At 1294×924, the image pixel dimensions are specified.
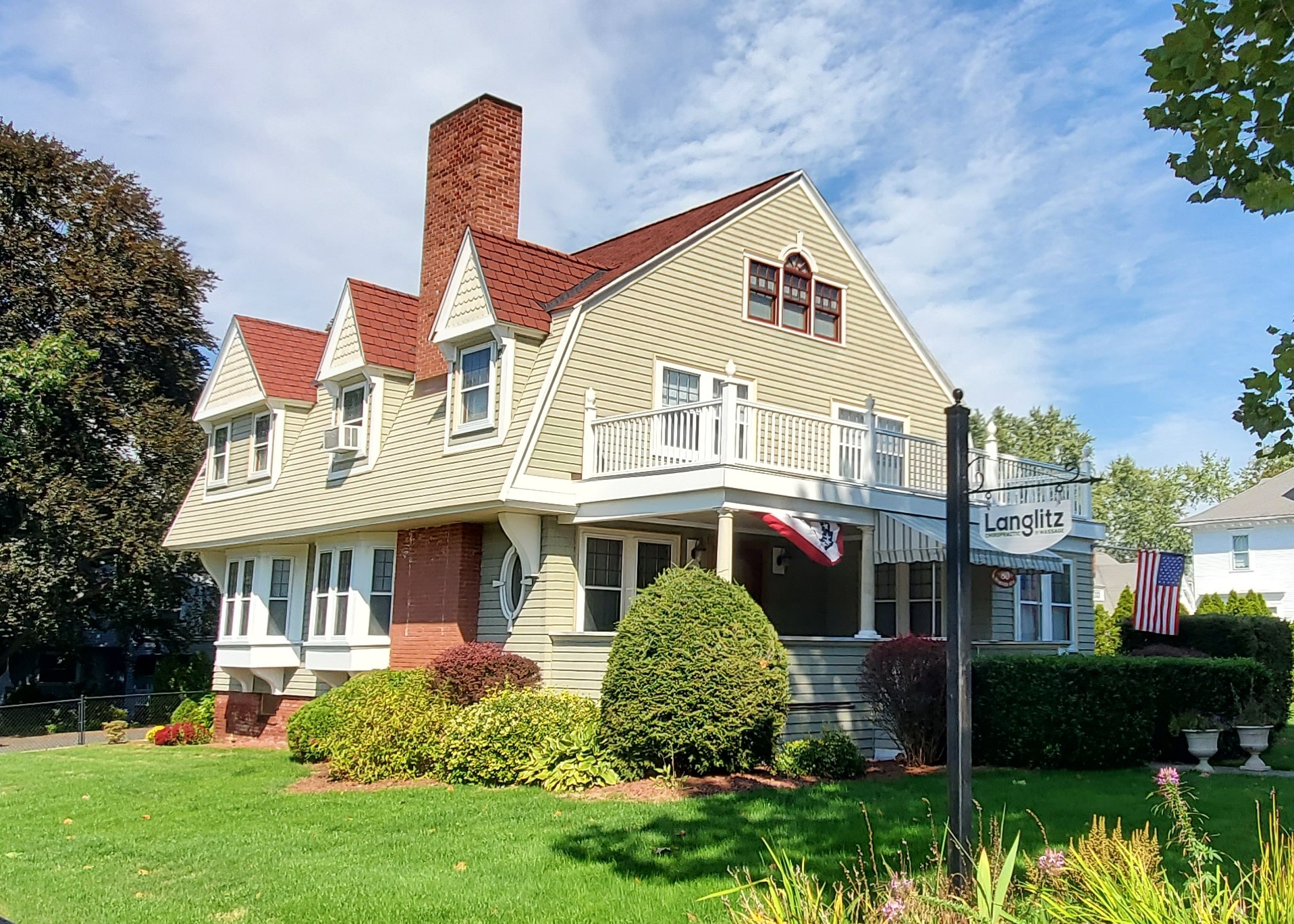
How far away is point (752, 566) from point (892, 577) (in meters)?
2.47

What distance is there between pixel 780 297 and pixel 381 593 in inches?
354

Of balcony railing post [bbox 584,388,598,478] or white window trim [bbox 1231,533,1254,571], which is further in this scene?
white window trim [bbox 1231,533,1254,571]

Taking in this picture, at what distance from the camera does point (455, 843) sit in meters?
10.2

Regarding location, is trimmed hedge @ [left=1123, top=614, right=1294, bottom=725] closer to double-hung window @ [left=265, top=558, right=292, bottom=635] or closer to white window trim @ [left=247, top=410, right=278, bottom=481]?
double-hung window @ [left=265, top=558, right=292, bottom=635]

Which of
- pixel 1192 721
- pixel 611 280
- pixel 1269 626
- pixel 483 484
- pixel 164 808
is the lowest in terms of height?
pixel 164 808

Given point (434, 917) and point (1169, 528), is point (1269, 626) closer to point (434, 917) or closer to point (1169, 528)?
point (434, 917)

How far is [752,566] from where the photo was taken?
21172 millimetres

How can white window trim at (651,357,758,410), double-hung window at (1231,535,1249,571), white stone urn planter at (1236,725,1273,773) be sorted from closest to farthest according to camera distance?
white stone urn planter at (1236,725,1273,773) < white window trim at (651,357,758,410) < double-hung window at (1231,535,1249,571)

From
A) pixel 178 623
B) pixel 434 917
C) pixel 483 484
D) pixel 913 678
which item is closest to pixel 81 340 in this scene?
pixel 178 623

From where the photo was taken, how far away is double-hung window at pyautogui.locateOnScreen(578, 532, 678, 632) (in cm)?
1817

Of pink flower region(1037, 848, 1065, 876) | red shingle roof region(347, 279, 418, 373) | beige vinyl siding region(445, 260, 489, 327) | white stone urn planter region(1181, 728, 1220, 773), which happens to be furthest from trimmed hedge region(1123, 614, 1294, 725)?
pink flower region(1037, 848, 1065, 876)

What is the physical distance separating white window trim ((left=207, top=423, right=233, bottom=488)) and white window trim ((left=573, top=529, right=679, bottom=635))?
1158 centimetres

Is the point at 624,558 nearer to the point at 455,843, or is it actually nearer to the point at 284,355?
the point at 455,843

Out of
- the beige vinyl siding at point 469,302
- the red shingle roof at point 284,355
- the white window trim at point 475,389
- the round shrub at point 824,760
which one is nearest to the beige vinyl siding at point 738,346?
the white window trim at point 475,389
